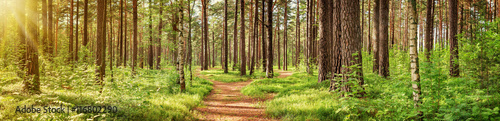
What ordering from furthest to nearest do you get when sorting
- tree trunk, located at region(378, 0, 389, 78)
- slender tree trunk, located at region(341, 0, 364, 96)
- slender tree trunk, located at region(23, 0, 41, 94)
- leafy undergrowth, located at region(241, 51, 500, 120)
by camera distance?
1. tree trunk, located at region(378, 0, 389, 78)
2. slender tree trunk, located at region(23, 0, 41, 94)
3. slender tree trunk, located at region(341, 0, 364, 96)
4. leafy undergrowth, located at region(241, 51, 500, 120)

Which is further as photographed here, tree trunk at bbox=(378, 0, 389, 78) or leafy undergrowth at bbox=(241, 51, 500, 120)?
tree trunk at bbox=(378, 0, 389, 78)

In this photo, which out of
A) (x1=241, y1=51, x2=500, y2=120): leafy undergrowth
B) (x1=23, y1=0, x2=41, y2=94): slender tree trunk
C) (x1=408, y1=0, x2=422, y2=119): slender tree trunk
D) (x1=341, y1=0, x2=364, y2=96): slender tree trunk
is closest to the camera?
(x1=241, y1=51, x2=500, y2=120): leafy undergrowth

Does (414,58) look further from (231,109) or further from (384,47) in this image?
(384,47)

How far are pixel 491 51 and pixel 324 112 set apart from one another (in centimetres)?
343

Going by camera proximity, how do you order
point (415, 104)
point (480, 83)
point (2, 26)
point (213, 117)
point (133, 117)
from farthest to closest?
point (2, 26) < point (213, 117) < point (133, 117) < point (480, 83) < point (415, 104)

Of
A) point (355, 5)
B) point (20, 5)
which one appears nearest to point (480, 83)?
point (355, 5)

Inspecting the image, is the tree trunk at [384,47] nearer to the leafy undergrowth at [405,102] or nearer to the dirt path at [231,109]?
the leafy undergrowth at [405,102]

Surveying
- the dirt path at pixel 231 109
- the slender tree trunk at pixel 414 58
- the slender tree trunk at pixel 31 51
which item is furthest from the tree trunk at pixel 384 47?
the slender tree trunk at pixel 31 51

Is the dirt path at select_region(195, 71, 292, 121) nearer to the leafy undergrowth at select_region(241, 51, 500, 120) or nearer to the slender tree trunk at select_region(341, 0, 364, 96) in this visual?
the leafy undergrowth at select_region(241, 51, 500, 120)

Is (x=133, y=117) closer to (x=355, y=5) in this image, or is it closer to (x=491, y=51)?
(x=355, y=5)

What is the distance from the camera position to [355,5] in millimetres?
6191

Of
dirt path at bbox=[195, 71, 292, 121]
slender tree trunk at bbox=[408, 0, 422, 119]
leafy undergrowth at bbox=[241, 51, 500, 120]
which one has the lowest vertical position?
dirt path at bbox=[195, 71, 292, 121]

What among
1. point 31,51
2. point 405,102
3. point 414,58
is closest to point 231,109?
point 405,102

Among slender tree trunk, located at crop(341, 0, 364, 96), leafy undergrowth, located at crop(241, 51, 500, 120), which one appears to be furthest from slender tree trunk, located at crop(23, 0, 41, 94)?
slender tree trunk, located at crop(341, 0, 364, 96)
